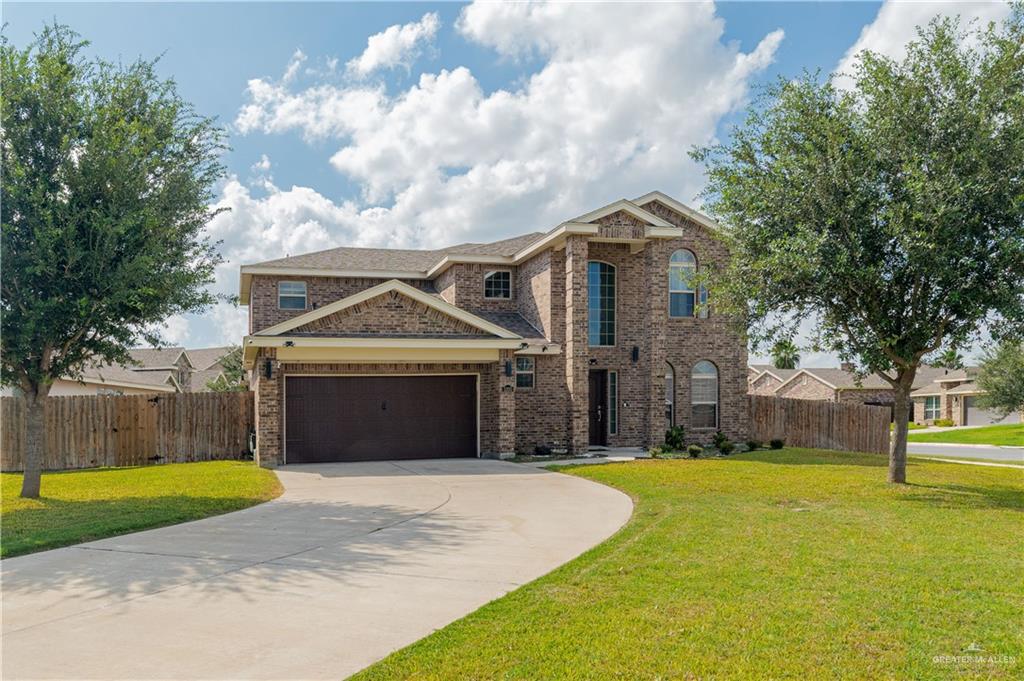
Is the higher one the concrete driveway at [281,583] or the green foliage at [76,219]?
the green foliage at [76,219]

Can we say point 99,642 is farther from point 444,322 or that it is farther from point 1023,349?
A: point 1023,349

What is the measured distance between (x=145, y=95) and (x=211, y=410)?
9642 millimetres

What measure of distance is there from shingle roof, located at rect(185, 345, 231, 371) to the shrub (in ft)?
138

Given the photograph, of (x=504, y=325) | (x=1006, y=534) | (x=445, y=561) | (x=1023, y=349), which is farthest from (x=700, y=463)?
(x=1023, y=349)

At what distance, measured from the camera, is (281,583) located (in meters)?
7.15

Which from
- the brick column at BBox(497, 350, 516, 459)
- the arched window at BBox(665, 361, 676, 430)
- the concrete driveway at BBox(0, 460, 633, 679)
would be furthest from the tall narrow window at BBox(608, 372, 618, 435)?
the concrete driveway at BBox(0, 460, 633, 679)

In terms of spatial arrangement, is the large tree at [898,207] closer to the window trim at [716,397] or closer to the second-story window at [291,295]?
the window trim at [716,397]

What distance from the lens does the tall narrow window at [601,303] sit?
898 inches

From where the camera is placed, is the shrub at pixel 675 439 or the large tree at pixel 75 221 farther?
the shrub at pixel 675 439

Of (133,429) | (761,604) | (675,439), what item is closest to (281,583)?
(761,604)

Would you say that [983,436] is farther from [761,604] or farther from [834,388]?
[761,604]

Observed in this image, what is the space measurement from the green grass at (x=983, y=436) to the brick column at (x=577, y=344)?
25.2 metres

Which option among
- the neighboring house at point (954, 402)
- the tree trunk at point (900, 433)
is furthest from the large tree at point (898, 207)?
the neighboring house at point (954, 402)

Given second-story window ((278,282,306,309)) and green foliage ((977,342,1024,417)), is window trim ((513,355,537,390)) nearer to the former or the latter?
second-story window ((278,282,306,309))
